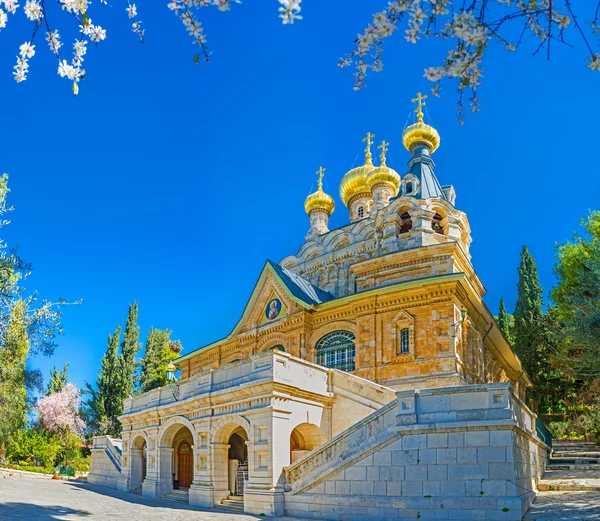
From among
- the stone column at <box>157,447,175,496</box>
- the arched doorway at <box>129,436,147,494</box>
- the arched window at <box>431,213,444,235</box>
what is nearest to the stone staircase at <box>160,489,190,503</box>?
the stone column at <box>157,447,175,496</box>

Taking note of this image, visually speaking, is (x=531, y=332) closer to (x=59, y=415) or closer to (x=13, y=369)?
(x=13, y=369)

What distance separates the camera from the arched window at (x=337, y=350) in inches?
885

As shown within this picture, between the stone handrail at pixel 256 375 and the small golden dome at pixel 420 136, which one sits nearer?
the stone handrail at pixel 256 375

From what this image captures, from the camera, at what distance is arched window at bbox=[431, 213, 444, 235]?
26.5m

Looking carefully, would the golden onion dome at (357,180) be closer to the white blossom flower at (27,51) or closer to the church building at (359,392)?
A: the church building at (359,392)

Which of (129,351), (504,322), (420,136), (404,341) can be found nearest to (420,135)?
(420,136)

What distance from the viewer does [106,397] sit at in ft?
123

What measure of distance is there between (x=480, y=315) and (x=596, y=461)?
26.3ft

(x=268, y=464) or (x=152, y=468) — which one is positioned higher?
(x=268, y=464)

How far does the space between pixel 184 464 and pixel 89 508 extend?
633cm

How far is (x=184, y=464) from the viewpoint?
68.3 feet

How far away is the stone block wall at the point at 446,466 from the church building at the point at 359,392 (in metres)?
0.03

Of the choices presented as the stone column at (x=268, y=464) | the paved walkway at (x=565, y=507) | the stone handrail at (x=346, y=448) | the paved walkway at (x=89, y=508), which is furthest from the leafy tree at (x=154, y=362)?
the paved walkway at (x=565, y=507)

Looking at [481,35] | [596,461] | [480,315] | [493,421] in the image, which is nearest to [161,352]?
[480,315]
